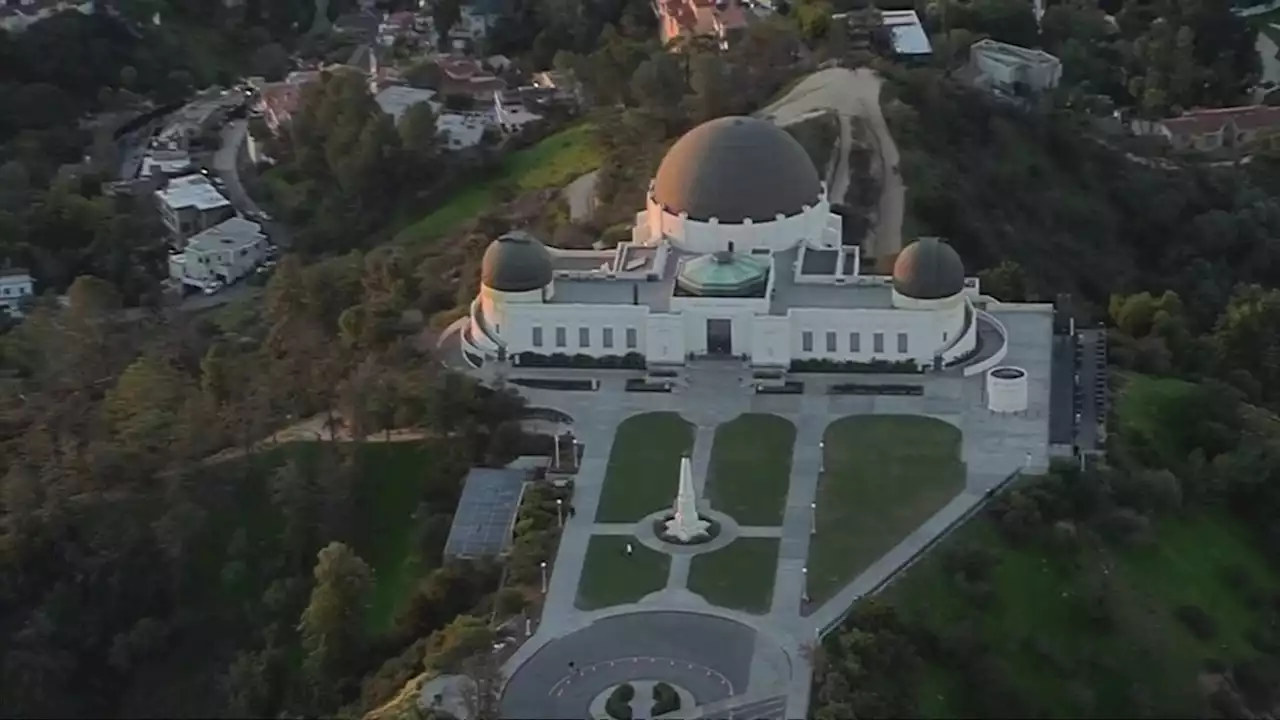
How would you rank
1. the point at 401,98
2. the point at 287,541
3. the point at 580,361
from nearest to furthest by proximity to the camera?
1. the point at 287,541
2. the point at 580,361
3. the point at 401,98

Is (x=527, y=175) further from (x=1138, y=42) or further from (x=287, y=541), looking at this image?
(x=1138, y=42)

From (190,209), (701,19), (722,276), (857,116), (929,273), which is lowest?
(190,209)

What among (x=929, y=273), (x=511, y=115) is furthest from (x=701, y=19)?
(x=929, y=273)

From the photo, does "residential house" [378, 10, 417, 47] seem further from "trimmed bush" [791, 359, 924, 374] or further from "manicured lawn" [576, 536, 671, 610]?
"manicured lawn" [576, 536, 671, 610]

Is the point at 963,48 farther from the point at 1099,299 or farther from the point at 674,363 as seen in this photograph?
the point at 674,363

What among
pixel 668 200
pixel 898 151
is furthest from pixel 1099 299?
pixel 668 200

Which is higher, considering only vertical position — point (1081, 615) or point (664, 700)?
point (664, 700)
